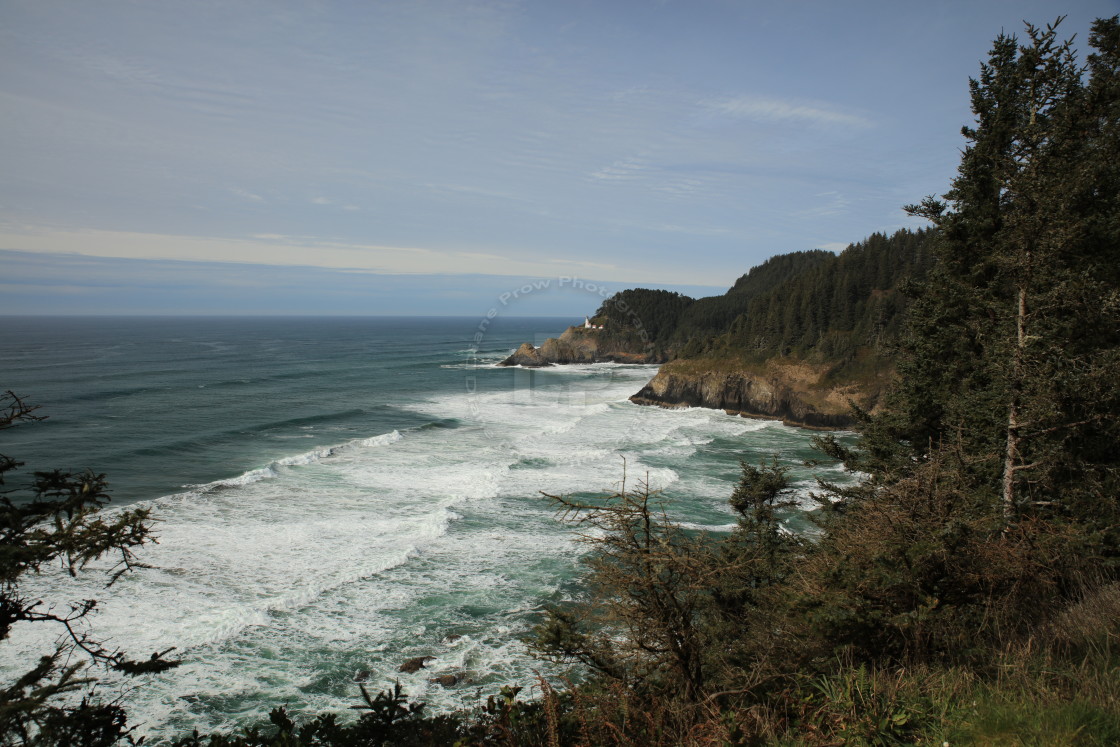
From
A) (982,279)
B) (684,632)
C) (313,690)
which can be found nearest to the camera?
(684,632)

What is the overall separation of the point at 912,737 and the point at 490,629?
13.0 m

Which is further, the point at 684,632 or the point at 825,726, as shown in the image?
the point at 684,632

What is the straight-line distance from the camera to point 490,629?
16.0 m

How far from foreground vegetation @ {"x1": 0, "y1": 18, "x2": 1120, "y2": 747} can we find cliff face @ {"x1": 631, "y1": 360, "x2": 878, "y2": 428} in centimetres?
3495

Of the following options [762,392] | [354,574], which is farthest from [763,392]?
[354,574]

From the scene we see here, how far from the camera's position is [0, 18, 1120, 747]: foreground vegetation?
16.3 ft

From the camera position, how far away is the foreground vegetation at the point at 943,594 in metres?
4.98

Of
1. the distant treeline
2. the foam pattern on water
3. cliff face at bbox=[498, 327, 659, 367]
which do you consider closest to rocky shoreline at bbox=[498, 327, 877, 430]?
the distant treeline

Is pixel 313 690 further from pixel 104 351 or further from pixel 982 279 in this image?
pixel 104 351

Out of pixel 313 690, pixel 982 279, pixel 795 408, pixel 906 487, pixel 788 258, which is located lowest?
pixel 313 690

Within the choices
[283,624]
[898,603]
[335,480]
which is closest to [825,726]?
[898,603]

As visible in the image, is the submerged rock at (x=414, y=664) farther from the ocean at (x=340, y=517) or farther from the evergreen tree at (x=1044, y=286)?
the evergreen tree at (x=1044, y=286)

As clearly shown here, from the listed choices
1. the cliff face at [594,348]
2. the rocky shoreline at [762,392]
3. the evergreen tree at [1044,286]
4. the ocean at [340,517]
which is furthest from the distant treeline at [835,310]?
the cliff face at [594,348]

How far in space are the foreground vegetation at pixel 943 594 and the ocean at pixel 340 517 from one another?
3346mm
